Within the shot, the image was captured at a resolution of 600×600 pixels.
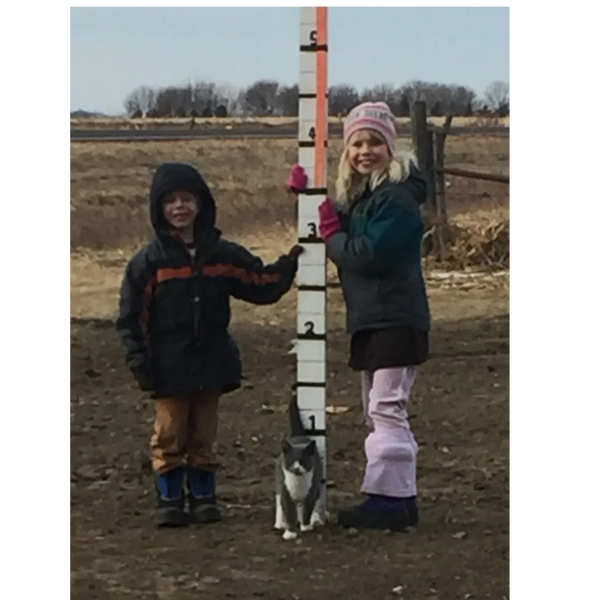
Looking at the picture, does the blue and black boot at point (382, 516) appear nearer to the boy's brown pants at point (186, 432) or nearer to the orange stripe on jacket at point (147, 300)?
the boy's brown pants at point (186, 432)

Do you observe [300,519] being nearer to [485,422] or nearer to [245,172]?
[485,422]

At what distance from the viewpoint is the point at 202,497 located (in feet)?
20.3

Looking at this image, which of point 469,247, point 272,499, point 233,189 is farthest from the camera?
point 233,189

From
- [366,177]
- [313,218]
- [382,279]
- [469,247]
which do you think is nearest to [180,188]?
[313,218]

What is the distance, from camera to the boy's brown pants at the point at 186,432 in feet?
19.8

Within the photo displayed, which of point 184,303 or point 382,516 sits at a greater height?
point 184,303

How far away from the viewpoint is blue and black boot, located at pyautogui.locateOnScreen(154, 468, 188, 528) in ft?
20.1

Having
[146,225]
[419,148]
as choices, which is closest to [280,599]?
[419,148]

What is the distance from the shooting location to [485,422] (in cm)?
848

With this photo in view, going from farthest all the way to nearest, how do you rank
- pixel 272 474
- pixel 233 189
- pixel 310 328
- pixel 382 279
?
1. pixel 233 189
2. pixel 272 474
3. pixel 310 328
4. pixel 382 279

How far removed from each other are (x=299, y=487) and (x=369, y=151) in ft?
5.07

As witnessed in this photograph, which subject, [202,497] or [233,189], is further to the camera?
[233,189]

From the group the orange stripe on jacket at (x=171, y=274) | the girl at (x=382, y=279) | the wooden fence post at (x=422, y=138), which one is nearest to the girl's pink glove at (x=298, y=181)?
the girl at (x=382, y=279)

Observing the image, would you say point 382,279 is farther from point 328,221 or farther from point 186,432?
point 186,432
